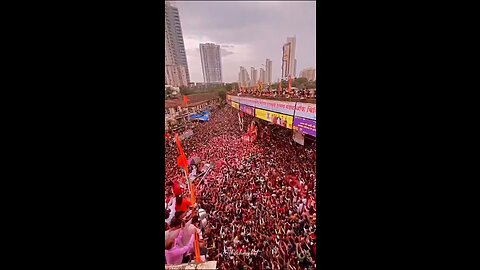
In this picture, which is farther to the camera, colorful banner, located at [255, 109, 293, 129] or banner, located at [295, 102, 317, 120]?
colorful banner, located at [255, 109, 293, 129]

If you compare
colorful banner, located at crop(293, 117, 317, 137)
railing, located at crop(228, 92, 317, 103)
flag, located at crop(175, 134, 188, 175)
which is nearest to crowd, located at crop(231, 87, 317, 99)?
railing, located at crop(228, 92, 317, 103)

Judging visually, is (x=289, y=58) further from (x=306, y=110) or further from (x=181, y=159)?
(x=181, y=159)

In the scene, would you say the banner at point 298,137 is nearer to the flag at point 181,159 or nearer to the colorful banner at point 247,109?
the colorful banner at point 247,109

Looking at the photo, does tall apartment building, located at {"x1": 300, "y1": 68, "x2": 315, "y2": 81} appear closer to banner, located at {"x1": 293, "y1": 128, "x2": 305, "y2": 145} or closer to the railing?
the railing

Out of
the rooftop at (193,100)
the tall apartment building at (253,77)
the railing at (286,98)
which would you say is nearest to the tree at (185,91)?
the rooftop at (193,100)

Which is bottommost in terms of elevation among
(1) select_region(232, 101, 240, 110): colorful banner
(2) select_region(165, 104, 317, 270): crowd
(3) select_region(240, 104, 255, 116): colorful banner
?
(2) select_region(165, 104, 317, 270): crowd

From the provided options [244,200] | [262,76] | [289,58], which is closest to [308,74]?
[289,58]
